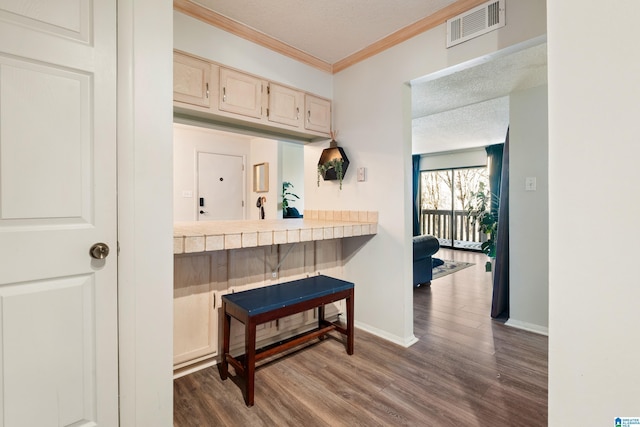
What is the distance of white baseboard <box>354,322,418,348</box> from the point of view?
7.57ft

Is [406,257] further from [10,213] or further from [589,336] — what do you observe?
[10,213]

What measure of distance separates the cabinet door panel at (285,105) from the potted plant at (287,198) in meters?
2.52

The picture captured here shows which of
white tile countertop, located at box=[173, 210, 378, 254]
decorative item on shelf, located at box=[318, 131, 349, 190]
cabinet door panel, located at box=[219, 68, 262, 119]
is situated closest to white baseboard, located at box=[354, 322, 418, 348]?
white tile countertop, located at box=[173, 210, 378, 254]

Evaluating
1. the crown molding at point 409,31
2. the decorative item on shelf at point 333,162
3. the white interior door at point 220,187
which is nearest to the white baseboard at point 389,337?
the decorative item on shelf at point 333,162

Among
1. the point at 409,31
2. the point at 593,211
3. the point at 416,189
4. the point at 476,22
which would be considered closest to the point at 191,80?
the point at 409,31

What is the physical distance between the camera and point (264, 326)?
2.21 m

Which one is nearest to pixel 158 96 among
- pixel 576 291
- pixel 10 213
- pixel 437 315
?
pixel 10 213

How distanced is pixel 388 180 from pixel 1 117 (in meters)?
2.18

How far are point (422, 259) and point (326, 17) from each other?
9.82ft

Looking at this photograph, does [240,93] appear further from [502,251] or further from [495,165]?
[495,165]

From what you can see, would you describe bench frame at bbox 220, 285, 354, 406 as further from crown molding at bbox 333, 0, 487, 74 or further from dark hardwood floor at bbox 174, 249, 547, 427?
crown molding at bbox 333, 0, 487, 74

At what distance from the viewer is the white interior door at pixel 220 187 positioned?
508 cm

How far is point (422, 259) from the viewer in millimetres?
3830

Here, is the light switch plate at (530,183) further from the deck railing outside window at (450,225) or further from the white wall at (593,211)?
the deck railing outside window at (450,225)
